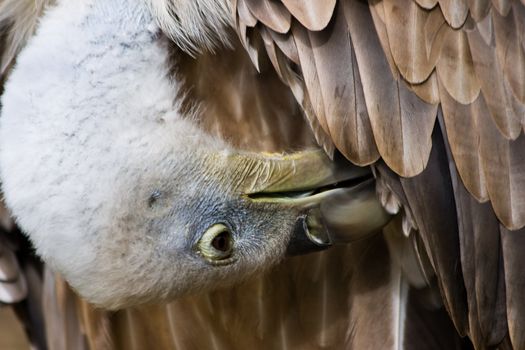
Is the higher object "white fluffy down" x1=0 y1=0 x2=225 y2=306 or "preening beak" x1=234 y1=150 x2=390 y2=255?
"white fluffy down" x1=0 y1=0 x2=225 y2=306

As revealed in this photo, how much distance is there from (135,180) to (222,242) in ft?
0.66

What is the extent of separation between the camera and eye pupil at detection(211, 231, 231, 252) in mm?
2203

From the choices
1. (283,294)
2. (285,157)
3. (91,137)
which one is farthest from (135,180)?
(283,294)

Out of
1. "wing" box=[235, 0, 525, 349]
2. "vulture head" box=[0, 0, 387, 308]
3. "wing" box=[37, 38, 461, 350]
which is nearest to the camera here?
"wing" box=[235, 0, 525, 349]

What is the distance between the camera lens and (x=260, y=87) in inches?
92.4

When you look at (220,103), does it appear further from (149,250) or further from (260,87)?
(149,250)

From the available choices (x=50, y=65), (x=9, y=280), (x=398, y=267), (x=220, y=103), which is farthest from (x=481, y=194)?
(x=9, y=280)

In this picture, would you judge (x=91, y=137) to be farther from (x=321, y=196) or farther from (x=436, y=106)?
(x=436, y=106)

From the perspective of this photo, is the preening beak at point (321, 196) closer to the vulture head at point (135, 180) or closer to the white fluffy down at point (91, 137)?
the vulture head at point (135, 180)

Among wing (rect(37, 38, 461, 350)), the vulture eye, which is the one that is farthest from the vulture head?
wing (rect(37, 38, 461, 350))

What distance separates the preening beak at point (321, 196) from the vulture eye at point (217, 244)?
3.0 inches

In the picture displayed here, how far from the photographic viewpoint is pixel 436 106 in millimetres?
2002

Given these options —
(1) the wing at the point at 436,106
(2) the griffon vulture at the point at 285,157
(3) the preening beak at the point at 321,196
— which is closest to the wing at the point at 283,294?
(2) the griffon vulture at the point at 285,157

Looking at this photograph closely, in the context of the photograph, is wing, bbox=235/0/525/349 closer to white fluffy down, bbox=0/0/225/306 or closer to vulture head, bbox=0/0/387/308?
vulture head, bbox=0/0/387/308
